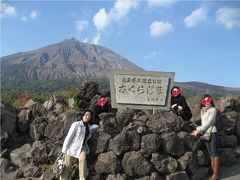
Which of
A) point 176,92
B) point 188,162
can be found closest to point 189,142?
point 188,162

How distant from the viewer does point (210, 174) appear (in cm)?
904

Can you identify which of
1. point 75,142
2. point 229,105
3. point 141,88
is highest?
point 141,88

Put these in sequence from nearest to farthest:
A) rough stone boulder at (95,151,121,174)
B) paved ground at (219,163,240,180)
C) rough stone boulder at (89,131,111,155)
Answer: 1. rough stone boulder at (95,151,121,174)
2. rough stone boulder at (89,131,111,155)
3. paved ground at (219,163,240,180)

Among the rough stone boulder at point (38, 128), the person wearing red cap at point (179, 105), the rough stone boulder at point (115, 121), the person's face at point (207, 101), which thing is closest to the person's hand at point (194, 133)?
the person's face at point (207, 101)

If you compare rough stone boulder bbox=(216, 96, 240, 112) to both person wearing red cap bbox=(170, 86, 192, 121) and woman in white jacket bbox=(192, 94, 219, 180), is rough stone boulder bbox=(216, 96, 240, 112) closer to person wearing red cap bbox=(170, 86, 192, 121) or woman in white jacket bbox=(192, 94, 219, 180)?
person wearing red cap bbox=(170, 86, 192, 121)

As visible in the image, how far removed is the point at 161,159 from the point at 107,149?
4.26 feet

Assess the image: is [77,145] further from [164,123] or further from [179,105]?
[179,105]

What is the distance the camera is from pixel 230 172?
909 cm

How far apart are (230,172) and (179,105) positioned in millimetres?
2230

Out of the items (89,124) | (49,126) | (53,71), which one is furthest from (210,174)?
(53,71)

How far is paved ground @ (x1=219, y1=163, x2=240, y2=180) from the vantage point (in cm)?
871

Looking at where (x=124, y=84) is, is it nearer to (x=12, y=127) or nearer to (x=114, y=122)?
(x=114, y=122)

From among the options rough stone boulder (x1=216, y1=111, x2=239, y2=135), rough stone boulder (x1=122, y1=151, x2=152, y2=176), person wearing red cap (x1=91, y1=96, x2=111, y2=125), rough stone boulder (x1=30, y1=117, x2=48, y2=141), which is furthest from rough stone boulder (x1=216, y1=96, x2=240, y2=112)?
rough stone boulder (x1=30, y1=117, x2=48, y2=141)

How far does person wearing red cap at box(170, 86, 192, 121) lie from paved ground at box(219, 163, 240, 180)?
168 centimetres
